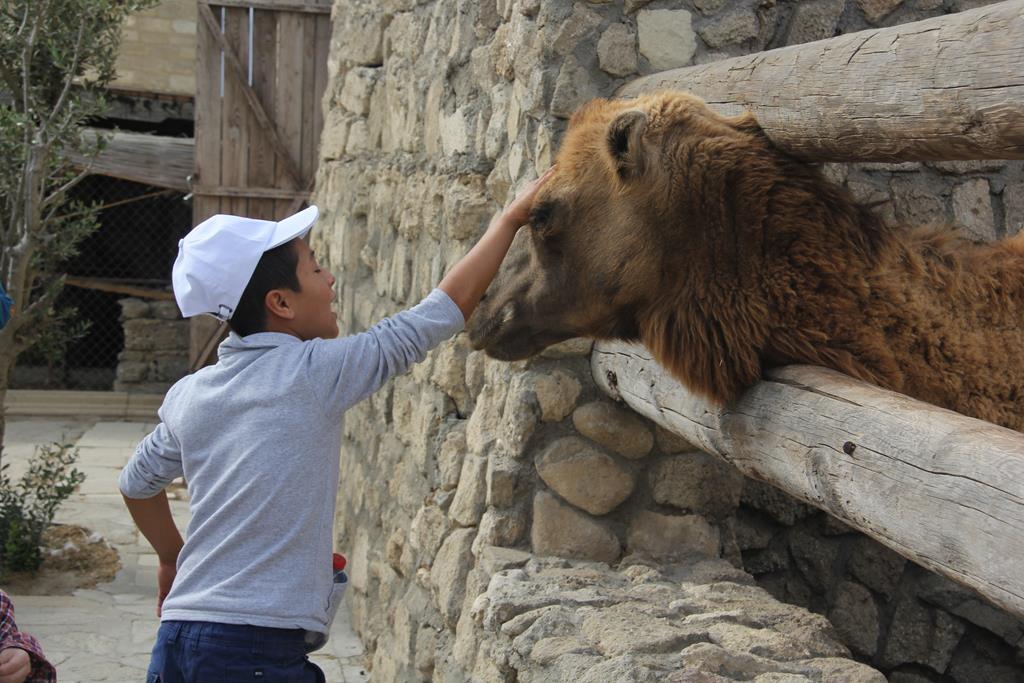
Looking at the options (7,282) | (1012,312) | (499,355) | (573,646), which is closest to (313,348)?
(499,355)

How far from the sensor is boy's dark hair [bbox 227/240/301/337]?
2.58 m

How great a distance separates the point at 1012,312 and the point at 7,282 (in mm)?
5253

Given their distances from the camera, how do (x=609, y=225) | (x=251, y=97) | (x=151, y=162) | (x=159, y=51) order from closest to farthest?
1. (x=609, y=225)
2. (x=251, y=97)
3. (x=151, y=162)
4. (x=159, y=51)

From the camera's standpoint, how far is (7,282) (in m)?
6.17

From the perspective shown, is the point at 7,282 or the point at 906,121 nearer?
the point at 906,121

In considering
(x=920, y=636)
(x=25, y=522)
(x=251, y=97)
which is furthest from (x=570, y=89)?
(x=251, y=97)

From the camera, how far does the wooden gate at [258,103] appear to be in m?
9.77

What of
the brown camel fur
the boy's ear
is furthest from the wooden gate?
the brown camel fur

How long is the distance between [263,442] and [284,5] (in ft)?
26.0

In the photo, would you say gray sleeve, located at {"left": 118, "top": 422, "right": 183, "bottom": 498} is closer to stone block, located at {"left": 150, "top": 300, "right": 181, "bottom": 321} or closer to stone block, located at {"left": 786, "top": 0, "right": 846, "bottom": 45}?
stone block, located at {"left": 786, "top": 0, "right": 846, "bottom": 45}

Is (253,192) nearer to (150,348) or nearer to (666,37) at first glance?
(150,348)

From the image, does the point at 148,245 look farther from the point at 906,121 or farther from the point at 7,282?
the point at 906,121

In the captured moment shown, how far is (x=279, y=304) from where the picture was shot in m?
2.61

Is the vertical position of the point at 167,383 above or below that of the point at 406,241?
below
